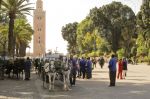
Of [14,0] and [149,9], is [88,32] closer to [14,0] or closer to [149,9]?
[149,9]

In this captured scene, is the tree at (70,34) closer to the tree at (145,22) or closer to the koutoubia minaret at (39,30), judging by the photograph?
the koutoubia minaret at (39,30)

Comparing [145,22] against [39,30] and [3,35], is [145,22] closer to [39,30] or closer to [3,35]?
[3,35]

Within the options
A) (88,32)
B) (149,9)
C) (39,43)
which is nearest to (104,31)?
(88,32)

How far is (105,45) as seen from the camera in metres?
127

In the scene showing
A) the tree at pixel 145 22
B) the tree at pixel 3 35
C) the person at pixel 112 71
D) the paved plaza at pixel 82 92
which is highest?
the tree at pixel 145 22

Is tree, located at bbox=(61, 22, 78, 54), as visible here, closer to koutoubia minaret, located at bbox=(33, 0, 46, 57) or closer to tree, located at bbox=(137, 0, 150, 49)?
koutoubia minaret, located at bbox=(33, 0, 46, 57)

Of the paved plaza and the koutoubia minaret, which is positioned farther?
the koutoubia minaret

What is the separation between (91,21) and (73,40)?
43.4 metres

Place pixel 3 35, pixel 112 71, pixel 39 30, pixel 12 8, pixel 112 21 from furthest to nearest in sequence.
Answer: pixel 39 30 → pixel 112 21 → pixel 3 35 → pixel 12 8 → pixel 112 71

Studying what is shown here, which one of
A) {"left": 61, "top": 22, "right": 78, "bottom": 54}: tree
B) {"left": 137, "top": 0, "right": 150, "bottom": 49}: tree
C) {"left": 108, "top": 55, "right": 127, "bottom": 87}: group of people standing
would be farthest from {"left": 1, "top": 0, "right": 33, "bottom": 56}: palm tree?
{"left": 61, "top": 22, "right": 78, "bottom": 54}: tree

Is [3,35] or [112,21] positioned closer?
[3,35]

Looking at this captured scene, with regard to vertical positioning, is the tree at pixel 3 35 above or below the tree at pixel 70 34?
below

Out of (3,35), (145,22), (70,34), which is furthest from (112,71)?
(70,34)

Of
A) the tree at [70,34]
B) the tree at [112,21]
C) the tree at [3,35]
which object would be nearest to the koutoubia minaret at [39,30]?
the tree at [70,34]
